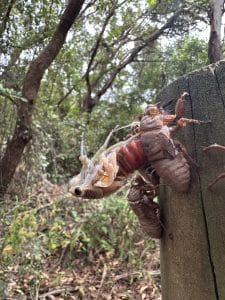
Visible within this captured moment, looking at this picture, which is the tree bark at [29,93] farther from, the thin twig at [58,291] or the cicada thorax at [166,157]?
the cicada thorax at [166,157]

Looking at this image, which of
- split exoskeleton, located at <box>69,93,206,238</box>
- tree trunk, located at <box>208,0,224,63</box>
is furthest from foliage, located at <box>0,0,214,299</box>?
tree trunk, located at <box>208,0,224,63</box>

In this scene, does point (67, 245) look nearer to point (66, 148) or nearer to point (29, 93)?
point (29, 93)

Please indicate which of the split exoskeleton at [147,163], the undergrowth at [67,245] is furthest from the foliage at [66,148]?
the split exoskeleton at [147,163]

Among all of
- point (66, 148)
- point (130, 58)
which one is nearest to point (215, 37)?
point (66, 148)

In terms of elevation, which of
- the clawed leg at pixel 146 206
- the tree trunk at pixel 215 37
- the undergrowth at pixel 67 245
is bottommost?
the undergrowth at pixel 67 245

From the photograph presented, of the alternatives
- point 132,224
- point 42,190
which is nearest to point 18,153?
point 42,190
